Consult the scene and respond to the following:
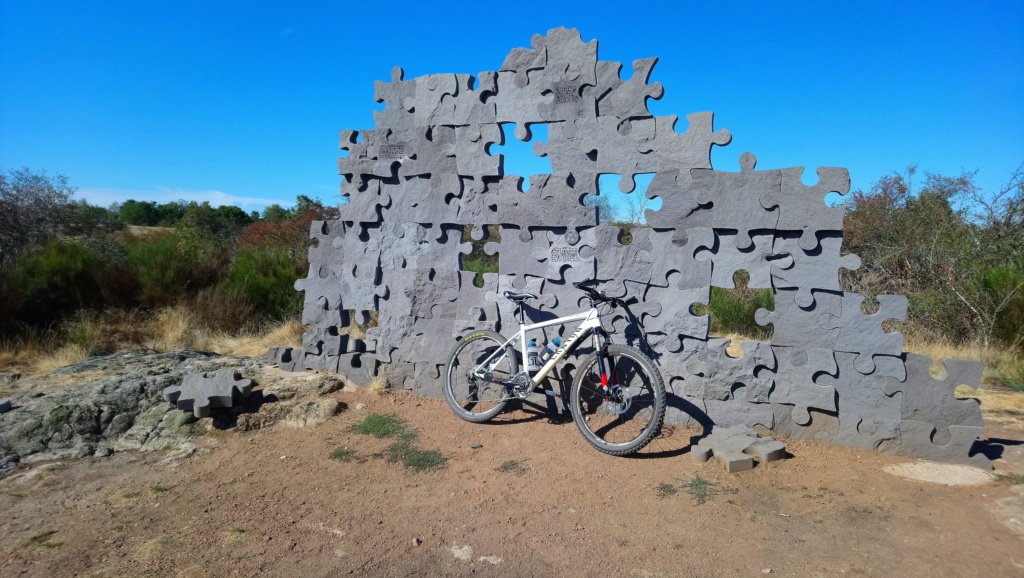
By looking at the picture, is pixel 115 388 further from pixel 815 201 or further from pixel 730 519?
pixel 815 201

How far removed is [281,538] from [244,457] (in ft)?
5.00

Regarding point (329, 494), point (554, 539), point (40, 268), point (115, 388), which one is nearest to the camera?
point (554, 539)

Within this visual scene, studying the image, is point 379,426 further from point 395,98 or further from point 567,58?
point 567,58

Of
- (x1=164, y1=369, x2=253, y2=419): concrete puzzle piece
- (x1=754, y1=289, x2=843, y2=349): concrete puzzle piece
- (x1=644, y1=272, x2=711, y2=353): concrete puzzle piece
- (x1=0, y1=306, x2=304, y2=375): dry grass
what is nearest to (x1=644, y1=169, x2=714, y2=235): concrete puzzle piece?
(x1=644, y1=272, x2=711, y2=353): concrete puzzle piece

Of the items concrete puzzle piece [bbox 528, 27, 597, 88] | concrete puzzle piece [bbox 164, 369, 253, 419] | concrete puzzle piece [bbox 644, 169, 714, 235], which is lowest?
concrete puzzle piece [bbox 164, 369, 253, 419]

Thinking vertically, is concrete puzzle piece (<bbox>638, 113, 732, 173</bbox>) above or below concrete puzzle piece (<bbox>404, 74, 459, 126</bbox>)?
below

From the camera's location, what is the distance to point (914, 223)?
10.7 meters

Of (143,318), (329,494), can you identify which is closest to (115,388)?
(329,494)

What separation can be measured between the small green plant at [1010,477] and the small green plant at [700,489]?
1992 millimetres

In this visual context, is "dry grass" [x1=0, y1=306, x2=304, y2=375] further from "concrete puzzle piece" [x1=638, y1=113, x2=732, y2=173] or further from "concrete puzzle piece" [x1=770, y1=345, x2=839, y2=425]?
"concrete puzzle piece" [x1=770, y1=345, x2=839, y2=425]

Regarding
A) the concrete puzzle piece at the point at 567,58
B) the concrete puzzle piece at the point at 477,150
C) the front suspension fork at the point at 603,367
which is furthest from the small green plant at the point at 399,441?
the concrete puzzle piece at the point at 567,58

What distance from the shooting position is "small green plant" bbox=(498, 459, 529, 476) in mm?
4496

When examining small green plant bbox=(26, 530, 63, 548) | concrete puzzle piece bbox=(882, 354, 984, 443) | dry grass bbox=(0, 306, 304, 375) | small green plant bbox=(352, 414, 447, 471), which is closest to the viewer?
small green plant bbox=(26, 530, 63, 548)

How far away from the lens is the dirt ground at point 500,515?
322cm
